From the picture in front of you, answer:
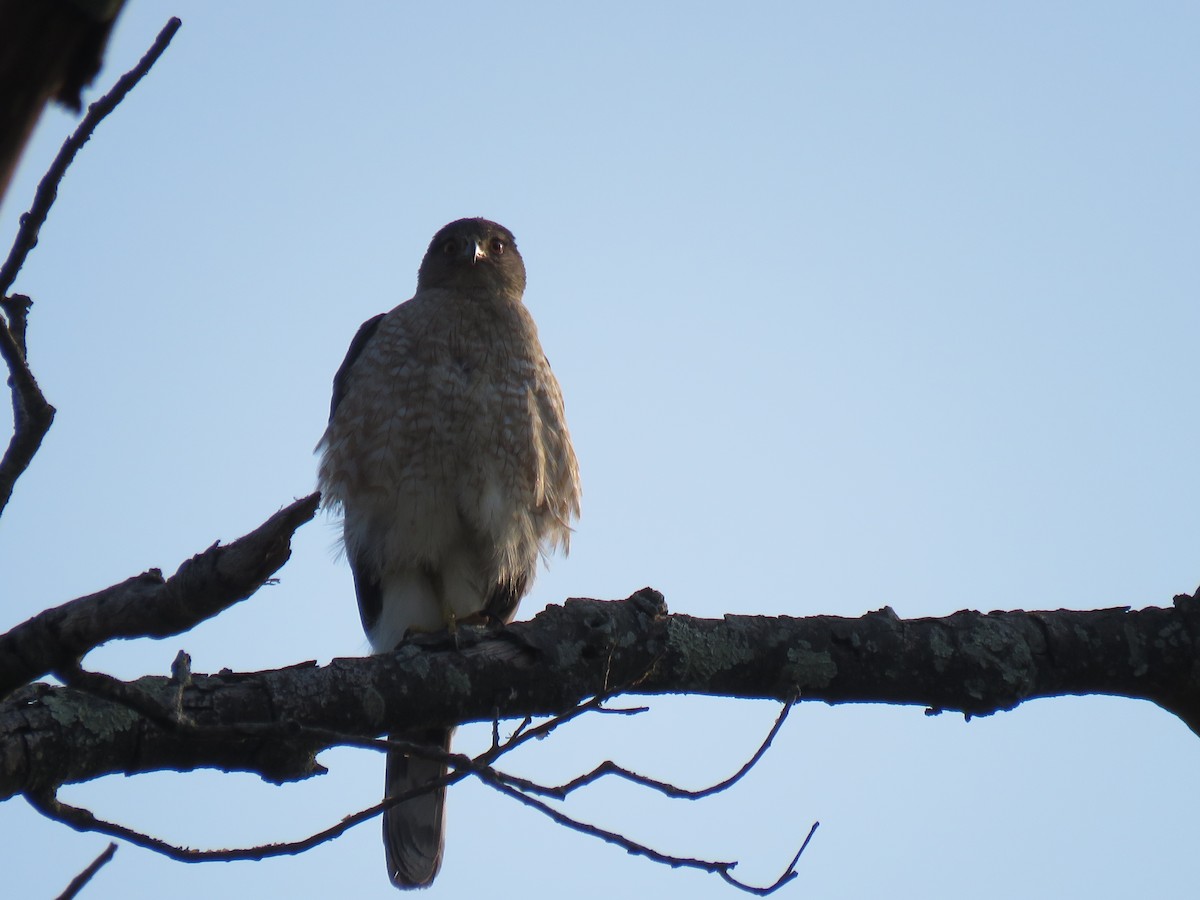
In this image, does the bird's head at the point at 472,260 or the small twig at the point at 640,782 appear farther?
the bird's head at the point at 472,260

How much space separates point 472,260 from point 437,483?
1.56 m

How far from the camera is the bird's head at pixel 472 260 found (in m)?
6.02

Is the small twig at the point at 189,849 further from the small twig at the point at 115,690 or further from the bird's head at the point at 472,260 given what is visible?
the bird's head at the point at 472,260

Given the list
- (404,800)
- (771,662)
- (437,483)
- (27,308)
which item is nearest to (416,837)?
(437,483)

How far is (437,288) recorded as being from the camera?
19.6 ft

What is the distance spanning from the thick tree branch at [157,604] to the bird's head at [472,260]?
13.2 feet

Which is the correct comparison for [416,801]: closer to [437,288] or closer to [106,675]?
[437,288]

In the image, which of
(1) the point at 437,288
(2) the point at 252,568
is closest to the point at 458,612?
(1) the point at 437,288

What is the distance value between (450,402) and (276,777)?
2443mm

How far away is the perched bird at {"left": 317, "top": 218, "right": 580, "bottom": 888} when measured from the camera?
4.89 m

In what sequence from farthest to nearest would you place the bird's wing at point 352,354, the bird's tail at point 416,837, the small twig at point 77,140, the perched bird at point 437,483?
the bird's wing at point 352,354 → the perched bird at point 437,483 → the bird's tail at point 416,837 → the small twig at point 77,140

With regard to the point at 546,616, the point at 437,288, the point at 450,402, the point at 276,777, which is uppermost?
the point at 437,288

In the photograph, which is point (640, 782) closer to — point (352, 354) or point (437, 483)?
point (437, 483)

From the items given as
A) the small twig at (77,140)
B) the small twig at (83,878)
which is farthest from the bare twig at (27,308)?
the small twig at (83,878)
